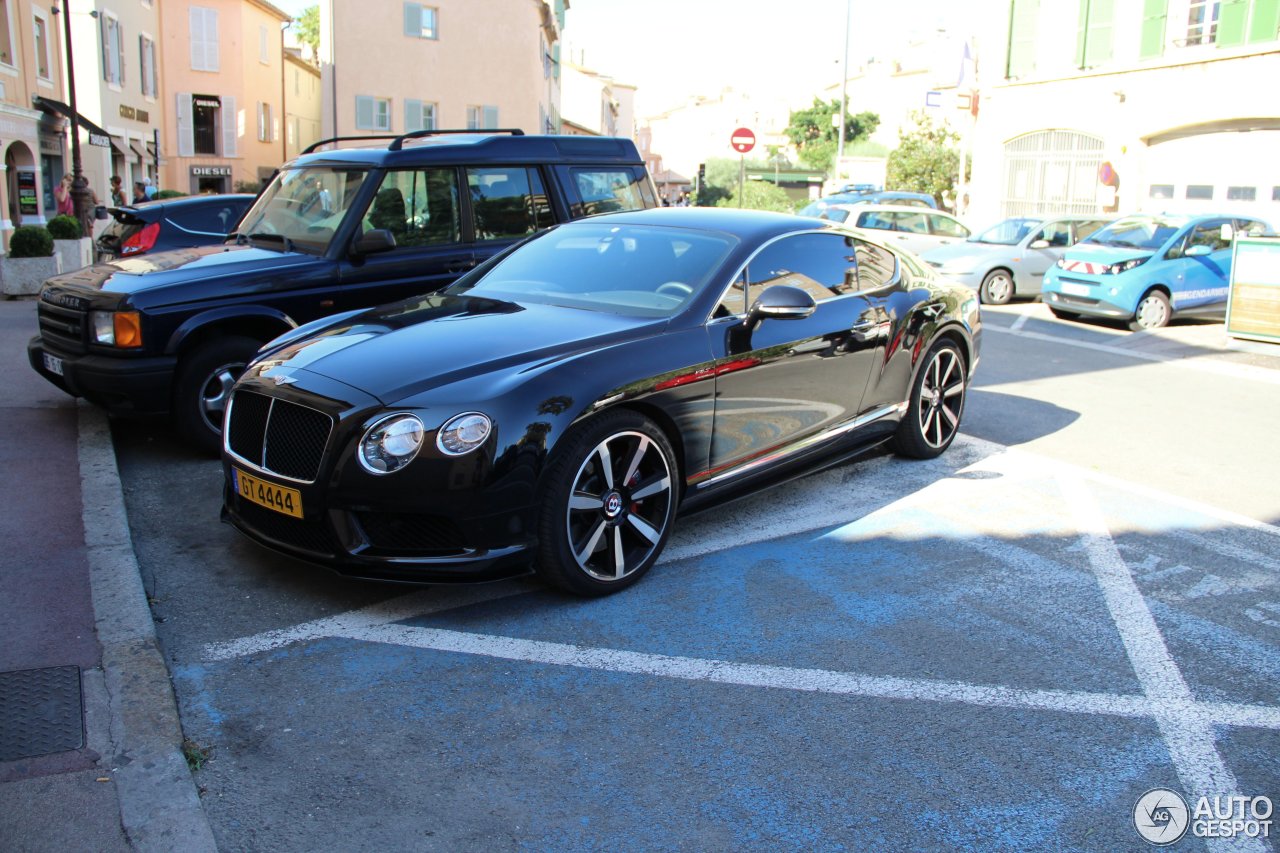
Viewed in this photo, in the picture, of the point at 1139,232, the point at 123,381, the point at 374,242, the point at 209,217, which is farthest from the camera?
the point at 1139,232

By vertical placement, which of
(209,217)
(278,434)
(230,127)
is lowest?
(278,434)

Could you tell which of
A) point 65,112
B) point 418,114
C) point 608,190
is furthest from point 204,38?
point 608,190

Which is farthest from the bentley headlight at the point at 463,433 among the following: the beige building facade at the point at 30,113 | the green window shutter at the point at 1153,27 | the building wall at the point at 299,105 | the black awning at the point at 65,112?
the building wall at the point at 299,105

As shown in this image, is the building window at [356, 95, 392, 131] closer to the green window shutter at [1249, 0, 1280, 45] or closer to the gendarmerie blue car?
the green window shutter at [1249, 0, 1280, 45]

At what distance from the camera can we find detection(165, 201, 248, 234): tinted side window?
1229 centimetres

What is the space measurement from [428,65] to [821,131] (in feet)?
188

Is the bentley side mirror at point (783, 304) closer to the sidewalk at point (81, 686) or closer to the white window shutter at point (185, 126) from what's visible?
the sidewalk at point (81, 686)

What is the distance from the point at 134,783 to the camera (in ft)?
10.2

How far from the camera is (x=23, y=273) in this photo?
1467 centimetres

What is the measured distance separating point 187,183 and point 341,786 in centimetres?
4705

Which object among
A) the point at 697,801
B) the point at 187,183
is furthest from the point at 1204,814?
the point at 187,183

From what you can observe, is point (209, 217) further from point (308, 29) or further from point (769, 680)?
point (308, 29)

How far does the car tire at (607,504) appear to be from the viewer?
14.5 ft

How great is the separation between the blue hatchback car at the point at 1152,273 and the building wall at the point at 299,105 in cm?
4276
